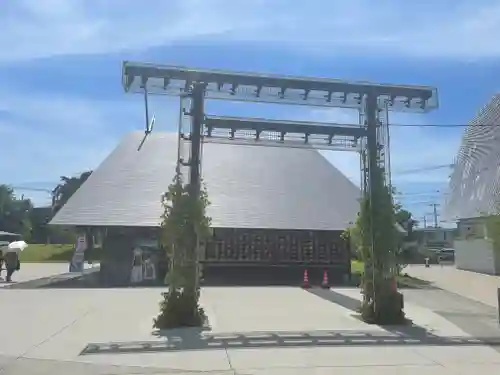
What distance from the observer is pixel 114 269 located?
1122 inches

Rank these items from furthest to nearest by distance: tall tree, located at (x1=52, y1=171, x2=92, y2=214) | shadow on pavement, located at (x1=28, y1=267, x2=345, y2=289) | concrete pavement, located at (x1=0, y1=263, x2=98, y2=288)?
tall tree, located at (x1=52, y1=171, x2=92, y2=214) < concrete pavement, located at (x1=0, y1=263, x2=98, y2=288) < shadow on pavement, located at (x1=28, y1=267, x2=345, y2=289)

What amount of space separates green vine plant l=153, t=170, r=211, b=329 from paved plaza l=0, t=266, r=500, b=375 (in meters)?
0.57

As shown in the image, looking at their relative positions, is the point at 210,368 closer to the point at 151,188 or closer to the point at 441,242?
the point at 151,188

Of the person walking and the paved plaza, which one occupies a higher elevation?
the person walking

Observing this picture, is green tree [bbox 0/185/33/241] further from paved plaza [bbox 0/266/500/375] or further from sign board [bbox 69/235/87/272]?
paved plaza [bbox 0/266/500/375]

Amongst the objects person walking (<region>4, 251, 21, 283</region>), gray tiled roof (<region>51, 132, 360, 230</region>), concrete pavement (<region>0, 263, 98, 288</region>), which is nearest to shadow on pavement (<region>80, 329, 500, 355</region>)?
concrete pavement (<region>0, 263, 98, 288</region>)

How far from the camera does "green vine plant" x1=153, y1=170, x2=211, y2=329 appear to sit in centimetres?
1214

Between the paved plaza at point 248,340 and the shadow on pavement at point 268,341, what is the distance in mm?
19

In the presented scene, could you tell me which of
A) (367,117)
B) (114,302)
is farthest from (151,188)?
(367,117)

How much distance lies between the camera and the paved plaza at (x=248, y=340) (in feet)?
27.1

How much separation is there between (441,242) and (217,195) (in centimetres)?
7010

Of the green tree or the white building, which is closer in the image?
the white building

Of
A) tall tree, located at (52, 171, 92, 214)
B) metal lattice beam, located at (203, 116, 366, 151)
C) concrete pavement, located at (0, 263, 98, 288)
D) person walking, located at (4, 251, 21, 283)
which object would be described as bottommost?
concrete pavement, located at (0, 263, 98, 288)

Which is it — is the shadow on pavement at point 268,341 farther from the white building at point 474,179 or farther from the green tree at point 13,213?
the green tree at point 13,213
